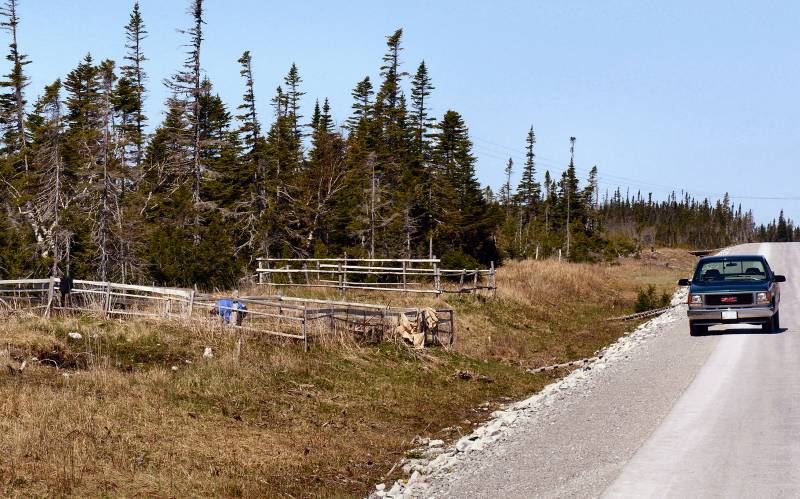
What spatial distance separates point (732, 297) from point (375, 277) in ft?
68.9

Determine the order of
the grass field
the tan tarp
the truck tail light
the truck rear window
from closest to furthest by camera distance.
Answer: the grass field, the truck tail light, the truck rear window, the tan tarp

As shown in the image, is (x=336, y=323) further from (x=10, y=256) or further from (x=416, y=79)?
(x=416, y=79)

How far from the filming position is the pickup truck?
59.3 feet

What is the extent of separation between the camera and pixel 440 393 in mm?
18406

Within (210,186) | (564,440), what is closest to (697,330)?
(564,440)

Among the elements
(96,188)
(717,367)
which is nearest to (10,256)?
(96,188)

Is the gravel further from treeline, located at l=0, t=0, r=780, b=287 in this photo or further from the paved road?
treeline, located at l=0, t=0, r=780, b=287

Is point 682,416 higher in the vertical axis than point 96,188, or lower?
lower

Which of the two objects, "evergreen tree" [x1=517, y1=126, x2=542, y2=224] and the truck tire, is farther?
"evergreen tree" [x1=517, y1=126, x2=542, y2=224]

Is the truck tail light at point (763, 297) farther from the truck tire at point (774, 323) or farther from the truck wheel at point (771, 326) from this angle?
the truck tire at point (774, 323)

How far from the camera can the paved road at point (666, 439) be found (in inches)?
335

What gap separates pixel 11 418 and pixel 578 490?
9.05 meters

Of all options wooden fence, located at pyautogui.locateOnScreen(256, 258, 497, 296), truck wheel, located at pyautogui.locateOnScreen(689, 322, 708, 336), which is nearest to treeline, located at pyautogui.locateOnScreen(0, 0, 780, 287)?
wooden fence, located at pyautogui.locateOnScreen(256, 258, 497, 296)

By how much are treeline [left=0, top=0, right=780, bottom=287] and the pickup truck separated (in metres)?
22.7
